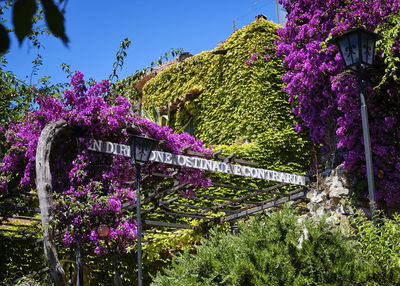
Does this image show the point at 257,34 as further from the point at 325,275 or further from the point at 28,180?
the point at 325,275

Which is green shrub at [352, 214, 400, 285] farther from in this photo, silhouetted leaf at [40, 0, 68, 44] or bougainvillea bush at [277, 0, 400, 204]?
silhouetted leaf at [40, 0, 68, 44]

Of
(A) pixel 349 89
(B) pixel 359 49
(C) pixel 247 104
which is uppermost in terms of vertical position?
(C) pixel 247 104

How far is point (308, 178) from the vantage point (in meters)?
8.05

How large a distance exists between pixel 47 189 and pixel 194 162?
2.20 metres

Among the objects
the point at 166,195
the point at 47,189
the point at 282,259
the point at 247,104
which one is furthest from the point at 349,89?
the point at 47,189

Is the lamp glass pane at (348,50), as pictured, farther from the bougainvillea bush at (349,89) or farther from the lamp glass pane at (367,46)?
the bougainvillea bush at (349,89)

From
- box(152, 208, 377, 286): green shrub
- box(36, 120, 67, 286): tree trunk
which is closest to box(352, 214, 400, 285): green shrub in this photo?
box(152, 208, 377, 286): green shrub

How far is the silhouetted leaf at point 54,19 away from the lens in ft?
3.14

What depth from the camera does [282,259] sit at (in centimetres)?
363

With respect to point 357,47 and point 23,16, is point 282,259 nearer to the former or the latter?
point 357,47

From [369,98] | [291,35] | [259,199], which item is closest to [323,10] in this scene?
[291,35]

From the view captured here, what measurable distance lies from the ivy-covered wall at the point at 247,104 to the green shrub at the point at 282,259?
662cm

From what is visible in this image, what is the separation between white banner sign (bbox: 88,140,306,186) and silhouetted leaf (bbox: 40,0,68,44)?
17.9ft

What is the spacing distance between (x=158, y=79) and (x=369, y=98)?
8119 millimetres
